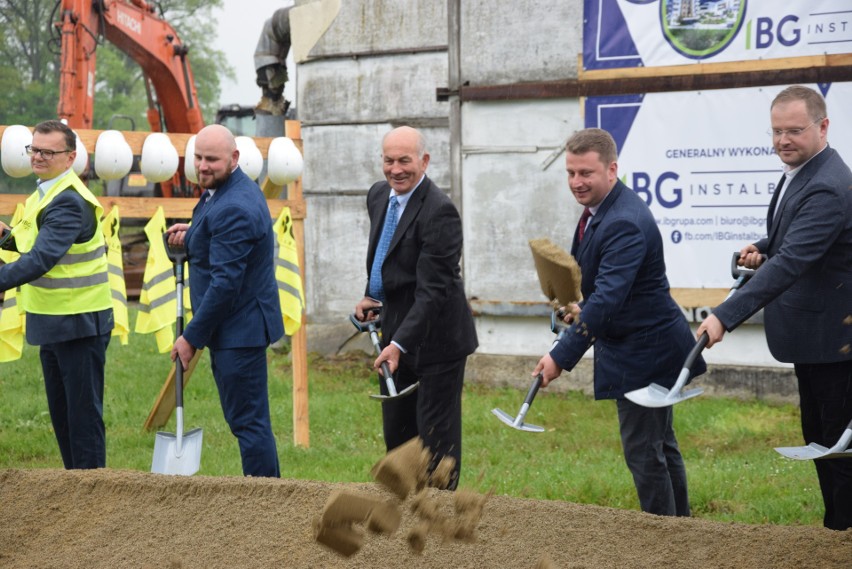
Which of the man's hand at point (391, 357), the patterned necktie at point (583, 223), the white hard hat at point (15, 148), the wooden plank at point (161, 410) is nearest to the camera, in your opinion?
the patterned necktie at point (583, 223)

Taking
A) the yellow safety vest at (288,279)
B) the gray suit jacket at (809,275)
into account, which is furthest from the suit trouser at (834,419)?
the yellow safety vest at (288,279)

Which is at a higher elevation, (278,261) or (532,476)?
(278,261)

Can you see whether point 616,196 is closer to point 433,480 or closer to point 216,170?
point 433,480

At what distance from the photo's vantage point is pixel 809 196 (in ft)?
14.7

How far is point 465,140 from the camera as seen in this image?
31.6ft

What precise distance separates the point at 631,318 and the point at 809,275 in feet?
2.45

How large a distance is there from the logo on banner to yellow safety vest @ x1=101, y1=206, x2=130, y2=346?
4484 millimetres

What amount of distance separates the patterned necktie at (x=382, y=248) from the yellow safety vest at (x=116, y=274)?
5.87 ft

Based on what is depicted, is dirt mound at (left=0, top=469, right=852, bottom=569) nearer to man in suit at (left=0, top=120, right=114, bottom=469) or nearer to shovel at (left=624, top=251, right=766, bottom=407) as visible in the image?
shovel at (left=624, top=251, right=766, bottom=407)

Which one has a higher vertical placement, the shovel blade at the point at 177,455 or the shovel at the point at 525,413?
the shovel at the point at 525,413

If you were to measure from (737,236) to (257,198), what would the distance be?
429 cm

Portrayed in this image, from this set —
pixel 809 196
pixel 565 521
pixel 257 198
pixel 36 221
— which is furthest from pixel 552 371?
pixel 36 221

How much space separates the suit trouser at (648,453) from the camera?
4773 mm

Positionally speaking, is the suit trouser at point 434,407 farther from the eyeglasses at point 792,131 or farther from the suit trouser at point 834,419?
the eyeglasses at point 792,131
